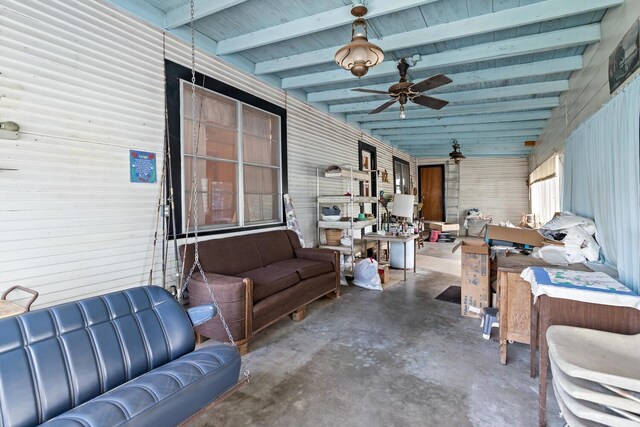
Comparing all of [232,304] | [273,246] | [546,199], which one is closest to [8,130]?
[232,304]

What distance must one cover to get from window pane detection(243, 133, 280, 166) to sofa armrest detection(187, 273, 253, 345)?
79.0 inches

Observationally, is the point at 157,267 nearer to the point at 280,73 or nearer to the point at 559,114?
the point at 280,73

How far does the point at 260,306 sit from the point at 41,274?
1.77 metres

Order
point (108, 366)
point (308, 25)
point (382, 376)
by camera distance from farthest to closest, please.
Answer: point (308, 25) → point (382, 376) → point (108, 366)

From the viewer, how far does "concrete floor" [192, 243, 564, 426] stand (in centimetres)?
211

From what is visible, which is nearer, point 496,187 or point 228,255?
point 228,255

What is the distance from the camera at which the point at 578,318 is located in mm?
1942

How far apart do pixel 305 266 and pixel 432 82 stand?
8.62 ft

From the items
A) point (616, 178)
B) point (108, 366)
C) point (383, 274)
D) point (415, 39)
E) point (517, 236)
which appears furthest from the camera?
point (383, 274)

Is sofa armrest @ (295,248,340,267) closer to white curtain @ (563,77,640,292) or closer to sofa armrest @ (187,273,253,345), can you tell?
sofa armrest @ (187,273,253,345)

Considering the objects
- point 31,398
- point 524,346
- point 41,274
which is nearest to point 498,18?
point 524,346

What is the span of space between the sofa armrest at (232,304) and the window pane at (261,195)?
157 centimetres

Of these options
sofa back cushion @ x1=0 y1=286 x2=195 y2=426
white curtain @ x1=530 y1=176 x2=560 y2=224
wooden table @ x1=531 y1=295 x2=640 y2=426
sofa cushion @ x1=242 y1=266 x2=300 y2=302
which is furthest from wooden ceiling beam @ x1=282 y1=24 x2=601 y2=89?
sofa back cushion @ x1=0 y1=286 x2=195 y2=426

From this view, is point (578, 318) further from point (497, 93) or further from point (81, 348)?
point (497, 93)
